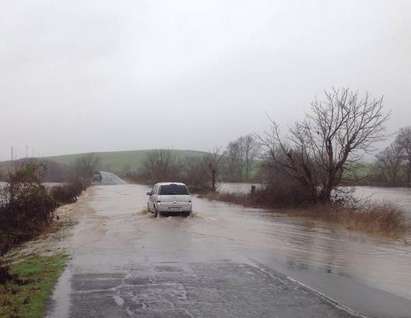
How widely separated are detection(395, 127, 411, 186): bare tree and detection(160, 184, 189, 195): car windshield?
259 feet

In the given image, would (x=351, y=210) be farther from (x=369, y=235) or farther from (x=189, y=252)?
(x=189, y=252)

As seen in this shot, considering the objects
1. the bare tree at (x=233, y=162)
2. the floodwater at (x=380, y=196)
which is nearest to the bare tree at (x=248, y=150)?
the bare tree at (x=233, y=162)

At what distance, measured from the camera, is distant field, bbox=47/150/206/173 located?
145 m

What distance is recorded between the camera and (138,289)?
34.6 ft

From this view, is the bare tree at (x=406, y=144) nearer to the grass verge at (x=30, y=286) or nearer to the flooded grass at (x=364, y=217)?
the flooded grass at (x=364, y=217)

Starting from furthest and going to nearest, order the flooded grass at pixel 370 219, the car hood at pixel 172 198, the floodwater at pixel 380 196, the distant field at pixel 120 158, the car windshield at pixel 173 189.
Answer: the distant field at pixel 120 158, the floodwater at pixel 380 196, the car windshield at pixel 173 189, the car hood at pixel 172 198, the flooded grass at pixel 370 219

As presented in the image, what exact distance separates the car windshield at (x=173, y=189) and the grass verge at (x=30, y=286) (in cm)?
1355

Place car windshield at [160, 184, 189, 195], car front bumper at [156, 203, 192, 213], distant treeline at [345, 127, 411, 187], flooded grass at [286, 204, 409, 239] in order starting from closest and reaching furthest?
flooded grass at [286, 204, 409, 239] → car front bumper at [156, 203, 192, 213] → car windshield at [160, 184, 189, 195] → distant treeline at [345, 127, 411, 187]

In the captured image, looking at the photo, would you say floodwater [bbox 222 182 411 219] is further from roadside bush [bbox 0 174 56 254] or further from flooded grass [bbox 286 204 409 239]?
roadside bush [bbox 0 174 56 254]

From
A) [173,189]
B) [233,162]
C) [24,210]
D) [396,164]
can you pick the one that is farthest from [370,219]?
[233,162]

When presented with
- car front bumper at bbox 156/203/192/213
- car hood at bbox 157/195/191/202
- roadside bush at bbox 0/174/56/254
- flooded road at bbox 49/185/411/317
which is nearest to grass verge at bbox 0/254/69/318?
flooded road at bbox 49/185/411/317

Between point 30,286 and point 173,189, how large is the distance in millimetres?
18489

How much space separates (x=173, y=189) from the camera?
95.9ft

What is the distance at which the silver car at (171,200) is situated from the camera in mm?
28328
